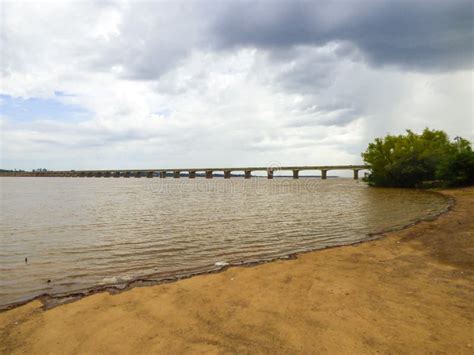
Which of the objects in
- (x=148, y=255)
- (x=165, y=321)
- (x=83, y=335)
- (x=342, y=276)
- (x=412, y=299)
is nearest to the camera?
(x=83, y=335)

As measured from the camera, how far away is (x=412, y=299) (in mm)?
6703

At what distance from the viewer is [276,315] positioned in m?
6.16

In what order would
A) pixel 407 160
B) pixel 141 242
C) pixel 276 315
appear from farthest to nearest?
pixel 407 160, pixel 141 242, pixel 276 315

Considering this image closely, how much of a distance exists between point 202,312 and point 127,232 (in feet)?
38.5

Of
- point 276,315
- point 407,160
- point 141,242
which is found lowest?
point 141,242

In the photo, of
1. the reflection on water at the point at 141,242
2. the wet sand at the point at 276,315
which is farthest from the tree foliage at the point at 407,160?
the wet sand at the point at 276,315

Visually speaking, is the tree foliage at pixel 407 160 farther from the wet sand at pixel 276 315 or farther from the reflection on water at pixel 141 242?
the wet sand at pixel 276 315

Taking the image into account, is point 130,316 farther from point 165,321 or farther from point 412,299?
point 412,299

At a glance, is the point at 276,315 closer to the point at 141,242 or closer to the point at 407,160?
the point at 141,242

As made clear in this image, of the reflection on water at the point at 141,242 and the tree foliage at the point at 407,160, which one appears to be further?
the tree foliage at the point at 407,160

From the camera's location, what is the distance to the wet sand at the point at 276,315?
5.14 metres

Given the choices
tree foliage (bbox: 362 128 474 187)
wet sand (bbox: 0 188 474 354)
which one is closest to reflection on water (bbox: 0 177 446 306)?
wet sand (bbox: 0 188 474 354)

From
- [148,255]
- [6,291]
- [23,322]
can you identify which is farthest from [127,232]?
[23,322]

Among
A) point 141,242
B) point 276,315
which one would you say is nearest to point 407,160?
point 141,242
